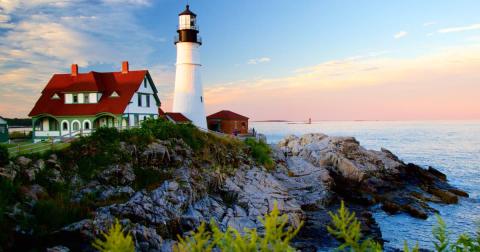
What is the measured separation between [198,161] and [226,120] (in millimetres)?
25721

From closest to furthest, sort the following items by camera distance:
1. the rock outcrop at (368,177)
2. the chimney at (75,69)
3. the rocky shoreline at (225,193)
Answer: the rocky shoreline at (225,193), the rock outcrop at (368,177), the chimney at (75,69)

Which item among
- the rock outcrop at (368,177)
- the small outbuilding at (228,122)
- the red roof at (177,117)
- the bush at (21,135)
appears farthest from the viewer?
the small outbuilding at (228,122)

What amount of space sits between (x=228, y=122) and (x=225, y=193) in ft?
91.1

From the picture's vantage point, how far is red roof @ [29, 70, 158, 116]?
33.8 meters

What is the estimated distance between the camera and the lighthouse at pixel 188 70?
1598 inches

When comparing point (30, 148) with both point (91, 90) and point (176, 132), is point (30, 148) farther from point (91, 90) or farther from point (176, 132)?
point (91, 90)

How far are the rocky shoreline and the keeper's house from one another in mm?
11514

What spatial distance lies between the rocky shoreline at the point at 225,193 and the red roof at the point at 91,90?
1211 centimetres

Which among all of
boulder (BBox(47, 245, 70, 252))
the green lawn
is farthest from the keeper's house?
boulder (BBox(47, 245, 70, 252))

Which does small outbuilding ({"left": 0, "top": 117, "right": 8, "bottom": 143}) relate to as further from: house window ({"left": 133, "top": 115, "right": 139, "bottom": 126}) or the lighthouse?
the lighthouse

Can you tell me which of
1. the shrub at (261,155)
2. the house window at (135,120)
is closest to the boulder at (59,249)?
the shrub at (261,155)

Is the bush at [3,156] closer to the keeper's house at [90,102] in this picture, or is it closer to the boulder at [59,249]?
the boulder at [59,249]

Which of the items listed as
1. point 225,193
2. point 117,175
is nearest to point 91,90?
point 117,175

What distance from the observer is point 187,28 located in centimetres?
4053
